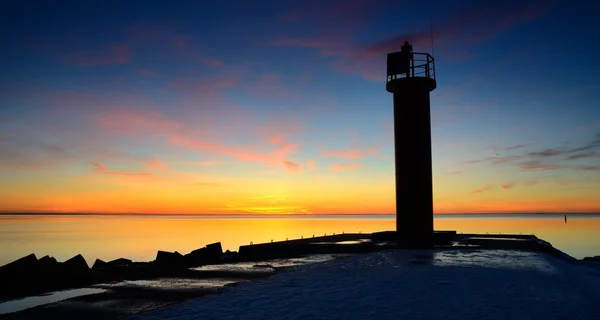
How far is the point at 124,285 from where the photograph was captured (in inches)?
349

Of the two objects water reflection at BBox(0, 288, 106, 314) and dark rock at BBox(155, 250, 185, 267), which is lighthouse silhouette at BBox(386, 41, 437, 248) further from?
water reflection at BBox(0, 288, 106, 314)

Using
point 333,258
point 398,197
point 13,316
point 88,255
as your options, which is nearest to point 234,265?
point 333,258

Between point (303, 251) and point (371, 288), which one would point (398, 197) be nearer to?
point (303, 251)

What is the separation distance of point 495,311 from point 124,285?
691 cm

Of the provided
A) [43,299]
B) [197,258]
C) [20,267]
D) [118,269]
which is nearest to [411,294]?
[43,299]

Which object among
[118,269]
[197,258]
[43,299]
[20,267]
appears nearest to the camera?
[43,299]

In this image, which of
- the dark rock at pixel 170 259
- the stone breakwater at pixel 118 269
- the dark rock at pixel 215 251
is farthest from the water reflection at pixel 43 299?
the dark rock at pixel 215 251

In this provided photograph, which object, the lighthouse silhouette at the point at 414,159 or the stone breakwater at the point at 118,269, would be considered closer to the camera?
the stone breakwater at the point at 118,269

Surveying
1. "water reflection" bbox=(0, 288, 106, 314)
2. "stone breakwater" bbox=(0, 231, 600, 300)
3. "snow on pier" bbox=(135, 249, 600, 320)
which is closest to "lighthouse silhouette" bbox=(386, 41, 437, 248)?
"stone breakwater" bbox=(0, 231, 600, 300)

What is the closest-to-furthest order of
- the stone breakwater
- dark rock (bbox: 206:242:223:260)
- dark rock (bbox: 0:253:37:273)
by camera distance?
1. the stone breakwater
2. dark rock (bbox: 0:253:37:273)
3. dark rock (bbox: 206:242:223:260)

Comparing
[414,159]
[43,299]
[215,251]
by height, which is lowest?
[43,299]

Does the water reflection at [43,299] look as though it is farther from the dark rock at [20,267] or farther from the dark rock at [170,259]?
the dark rock at [170,259]

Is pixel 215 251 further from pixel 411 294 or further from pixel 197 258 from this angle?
pixel 411 294

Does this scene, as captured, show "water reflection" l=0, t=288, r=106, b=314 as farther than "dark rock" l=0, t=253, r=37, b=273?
No
